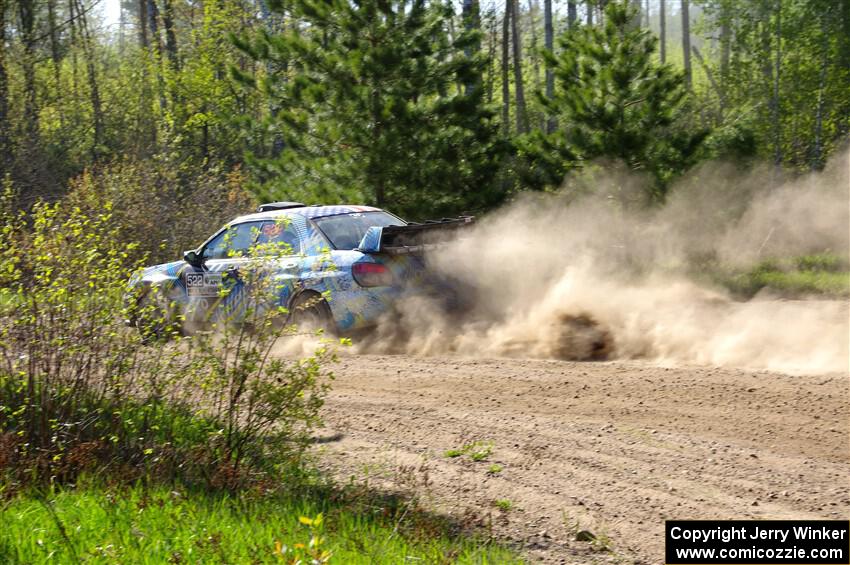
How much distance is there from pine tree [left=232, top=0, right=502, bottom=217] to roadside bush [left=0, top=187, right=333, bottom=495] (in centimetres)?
936

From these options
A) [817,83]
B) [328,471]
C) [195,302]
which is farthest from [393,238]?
[817,83]

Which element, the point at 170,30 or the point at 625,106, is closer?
the point at 625,106

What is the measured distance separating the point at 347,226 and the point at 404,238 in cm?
95

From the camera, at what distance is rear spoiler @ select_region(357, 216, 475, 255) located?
10750 millimetres

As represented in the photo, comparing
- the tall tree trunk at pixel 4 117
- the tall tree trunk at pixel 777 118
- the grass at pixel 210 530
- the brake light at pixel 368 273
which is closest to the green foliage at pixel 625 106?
the brake light at pixel 368 273

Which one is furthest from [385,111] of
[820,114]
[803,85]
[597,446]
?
[803,85]

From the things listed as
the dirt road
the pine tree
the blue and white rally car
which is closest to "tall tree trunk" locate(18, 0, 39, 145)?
the pine tree

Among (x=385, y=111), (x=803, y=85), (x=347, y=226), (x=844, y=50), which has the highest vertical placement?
(x=844, y=50)

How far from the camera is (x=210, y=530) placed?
5.37 meters

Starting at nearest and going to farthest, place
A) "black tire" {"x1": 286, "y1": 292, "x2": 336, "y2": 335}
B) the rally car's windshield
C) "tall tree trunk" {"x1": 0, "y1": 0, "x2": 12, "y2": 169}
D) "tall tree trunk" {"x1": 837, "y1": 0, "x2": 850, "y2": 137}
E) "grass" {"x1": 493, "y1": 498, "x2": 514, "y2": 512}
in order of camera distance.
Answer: "grass" {"x1": 493, "y1": 498, "x2": 514, "y2": 512}
"black tire" {"x1": 286, "y1": 292, "x2": 336, "y2": 335}
the rally car's windshield
"tall tree trunk" {"x1": 0, "y1": 0, "x2": 12, "y2": 169}
"tall tree trunk" {"x1": 837, "y1": 0, "x2": 850, "y2": 137}

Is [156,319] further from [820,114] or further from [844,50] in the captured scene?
[844,50]

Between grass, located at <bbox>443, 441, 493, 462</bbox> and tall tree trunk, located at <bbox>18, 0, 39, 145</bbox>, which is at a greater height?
tall tree trunk, located at <bbox>18, 0, 39, 145</bbox>

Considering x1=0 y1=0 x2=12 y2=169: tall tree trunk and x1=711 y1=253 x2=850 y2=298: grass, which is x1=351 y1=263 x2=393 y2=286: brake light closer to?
x1=711 y1=253 x2=850 y2=298: grass

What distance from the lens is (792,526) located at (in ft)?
16.9
